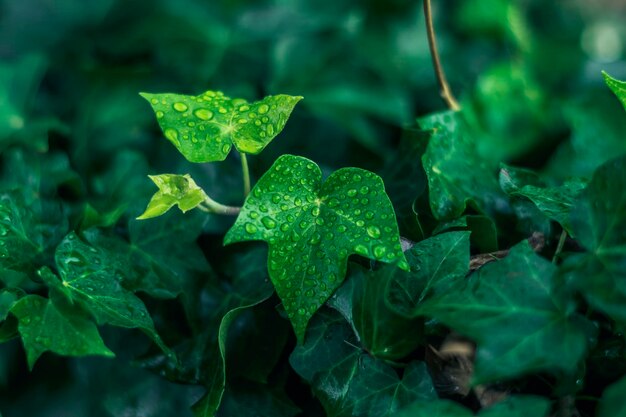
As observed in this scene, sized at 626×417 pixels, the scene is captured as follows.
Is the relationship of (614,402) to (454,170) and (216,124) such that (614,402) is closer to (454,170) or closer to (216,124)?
(454,170)

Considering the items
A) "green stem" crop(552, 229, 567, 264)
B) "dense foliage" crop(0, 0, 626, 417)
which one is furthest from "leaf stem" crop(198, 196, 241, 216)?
"green stem" crop(552, 229, 567, 264)

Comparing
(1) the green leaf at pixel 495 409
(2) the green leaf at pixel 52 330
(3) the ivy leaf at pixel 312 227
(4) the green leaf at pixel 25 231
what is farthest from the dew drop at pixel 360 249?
(4) the green leaf at pixel 25 231

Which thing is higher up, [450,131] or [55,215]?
[450,131]

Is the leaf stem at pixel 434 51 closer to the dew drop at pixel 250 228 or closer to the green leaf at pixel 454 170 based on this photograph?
the green leaf at pixel 454 170

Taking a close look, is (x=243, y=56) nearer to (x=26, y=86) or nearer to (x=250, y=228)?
(x=26, y=86)

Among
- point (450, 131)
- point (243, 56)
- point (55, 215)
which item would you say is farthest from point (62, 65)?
point (450, 131)

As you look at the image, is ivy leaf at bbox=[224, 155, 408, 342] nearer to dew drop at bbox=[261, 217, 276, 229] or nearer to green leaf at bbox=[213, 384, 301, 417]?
dew drop at bbox=[261, 217, 276, 229]
